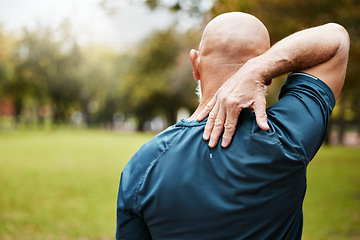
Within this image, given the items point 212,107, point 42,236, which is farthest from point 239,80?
point 42,236

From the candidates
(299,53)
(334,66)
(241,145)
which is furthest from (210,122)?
(334,66)

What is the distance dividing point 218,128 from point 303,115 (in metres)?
0.36

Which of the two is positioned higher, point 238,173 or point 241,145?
point 241,145

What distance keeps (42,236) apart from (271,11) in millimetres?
7153

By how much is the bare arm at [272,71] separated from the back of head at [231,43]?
0.07 m

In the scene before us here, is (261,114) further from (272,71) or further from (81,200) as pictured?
(81,200)

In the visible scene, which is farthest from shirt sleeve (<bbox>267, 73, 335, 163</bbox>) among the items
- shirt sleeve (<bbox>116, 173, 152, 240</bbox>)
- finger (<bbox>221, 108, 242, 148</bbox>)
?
shirt sleeve (<bbox>116, 173, 152, 240</bbox>)

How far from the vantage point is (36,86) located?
44188 millimetres

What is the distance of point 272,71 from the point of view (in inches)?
58.9

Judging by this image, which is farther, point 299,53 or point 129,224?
point 129,224

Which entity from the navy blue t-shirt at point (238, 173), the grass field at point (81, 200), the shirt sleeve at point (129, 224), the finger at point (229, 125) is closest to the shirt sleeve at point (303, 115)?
the navy blue t-shirt at point (238, 173)

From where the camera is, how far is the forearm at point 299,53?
4.89 feet

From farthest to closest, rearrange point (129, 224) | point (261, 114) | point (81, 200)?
point (81, 200), point (129, 224), point (261, 114)

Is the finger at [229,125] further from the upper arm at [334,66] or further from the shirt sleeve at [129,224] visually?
the shirt sleeve at [129,224]
